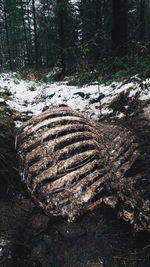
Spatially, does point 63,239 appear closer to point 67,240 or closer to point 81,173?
point 67,240

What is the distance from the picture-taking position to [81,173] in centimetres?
194

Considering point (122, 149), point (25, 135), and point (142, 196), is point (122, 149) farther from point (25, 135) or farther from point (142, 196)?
point (25, 135)

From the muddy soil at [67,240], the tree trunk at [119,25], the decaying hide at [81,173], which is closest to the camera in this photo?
the muddy soil at [67,240]

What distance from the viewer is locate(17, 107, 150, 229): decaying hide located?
70.2 inches

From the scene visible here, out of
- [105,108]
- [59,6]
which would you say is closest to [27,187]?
[105,108]

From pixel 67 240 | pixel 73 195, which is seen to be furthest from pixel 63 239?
pixel 73 195

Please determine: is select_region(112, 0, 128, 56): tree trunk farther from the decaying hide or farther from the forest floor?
the forest floor

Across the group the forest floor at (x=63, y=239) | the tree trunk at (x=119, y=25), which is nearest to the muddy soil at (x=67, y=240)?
the forest floor at (x=63, y=239)

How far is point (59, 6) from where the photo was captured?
13.5 metres

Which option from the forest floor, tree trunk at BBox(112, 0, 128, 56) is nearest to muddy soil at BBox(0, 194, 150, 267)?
the forest floor

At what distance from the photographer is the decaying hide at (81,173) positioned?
1.78 m

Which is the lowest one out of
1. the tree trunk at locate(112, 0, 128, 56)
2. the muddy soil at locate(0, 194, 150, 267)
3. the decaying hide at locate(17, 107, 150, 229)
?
the muddy soil at locate(0, 194, 150, 267)

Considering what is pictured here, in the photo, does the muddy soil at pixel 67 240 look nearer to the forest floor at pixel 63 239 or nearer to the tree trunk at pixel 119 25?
the forest floor at pixel 63 239

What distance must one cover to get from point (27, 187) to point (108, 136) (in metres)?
1.21
